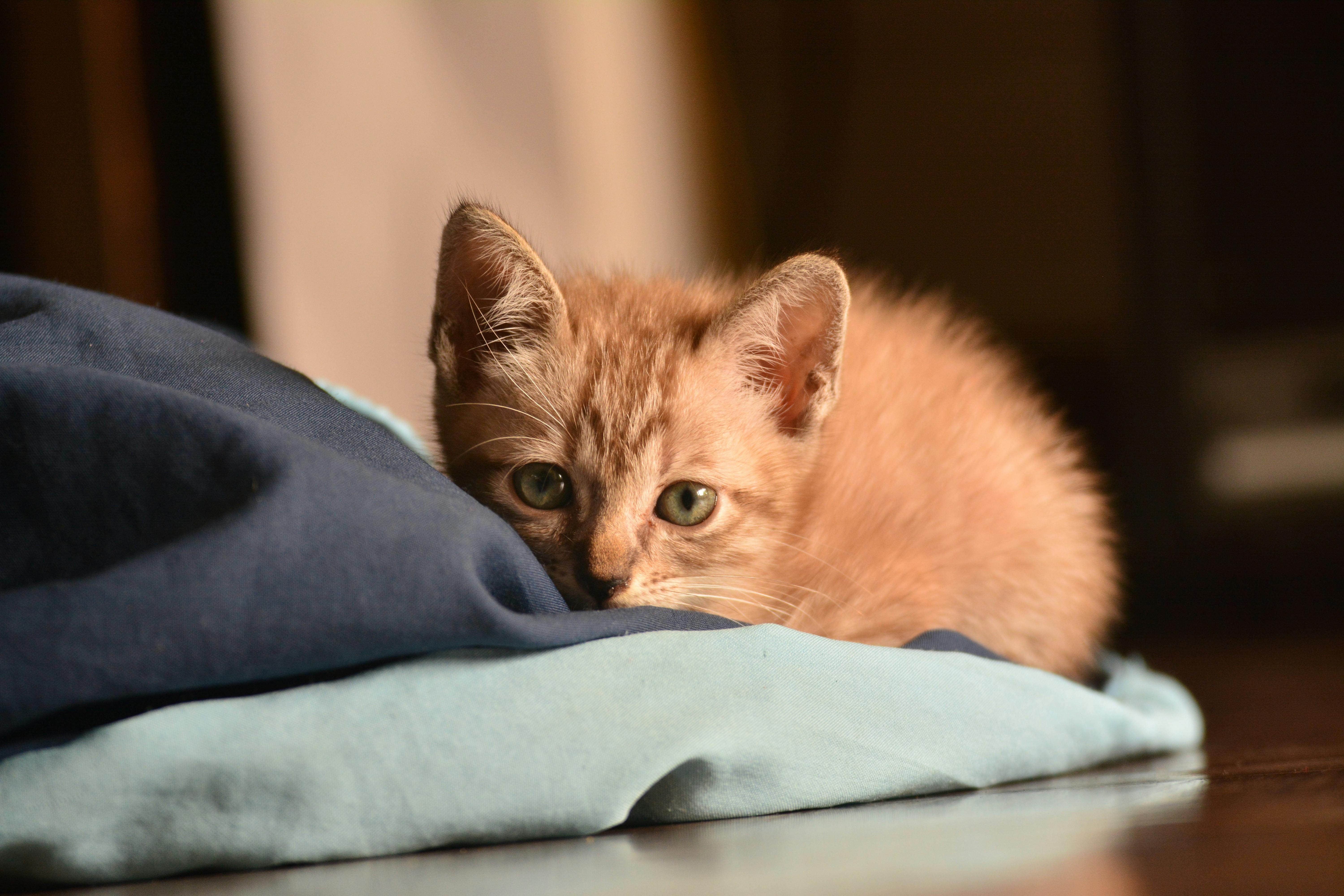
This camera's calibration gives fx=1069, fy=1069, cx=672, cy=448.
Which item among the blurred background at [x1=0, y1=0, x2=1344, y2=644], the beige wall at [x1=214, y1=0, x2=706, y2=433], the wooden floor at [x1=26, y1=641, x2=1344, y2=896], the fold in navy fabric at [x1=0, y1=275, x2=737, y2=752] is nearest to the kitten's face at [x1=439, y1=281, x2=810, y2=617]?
the fold in navy fabric at [x1=0, y1=275, x2=737, y2=752]

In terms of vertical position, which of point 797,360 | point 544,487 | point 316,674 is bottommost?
point 316,674

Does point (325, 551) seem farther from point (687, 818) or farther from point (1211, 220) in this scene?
point (1211, 220)

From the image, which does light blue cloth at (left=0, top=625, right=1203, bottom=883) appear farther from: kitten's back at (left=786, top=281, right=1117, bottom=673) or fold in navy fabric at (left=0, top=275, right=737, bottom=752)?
kitten's back at (left=786, top=281, right=1117, bottom=673)

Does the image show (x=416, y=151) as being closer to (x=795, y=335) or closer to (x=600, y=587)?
(x=795, y=335)

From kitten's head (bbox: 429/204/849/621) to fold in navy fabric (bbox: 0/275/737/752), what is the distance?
0.19 metres

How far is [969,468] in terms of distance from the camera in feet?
4.53

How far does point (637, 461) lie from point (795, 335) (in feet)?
0.88

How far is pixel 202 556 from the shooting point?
788 millimetres

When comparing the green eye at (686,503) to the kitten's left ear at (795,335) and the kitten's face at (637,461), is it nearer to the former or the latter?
the kitten's face at (637,461)

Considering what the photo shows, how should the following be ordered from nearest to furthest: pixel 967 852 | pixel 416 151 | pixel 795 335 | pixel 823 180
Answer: pixel 967 852 < pixel 795 335 < pixel 416 151 < pixel 823 180

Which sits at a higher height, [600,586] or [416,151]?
[416,151]

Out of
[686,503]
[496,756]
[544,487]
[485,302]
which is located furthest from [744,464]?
[496,756]

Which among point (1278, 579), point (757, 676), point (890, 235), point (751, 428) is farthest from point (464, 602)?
point (890, 235)

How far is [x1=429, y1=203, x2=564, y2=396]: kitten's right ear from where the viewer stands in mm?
1220
